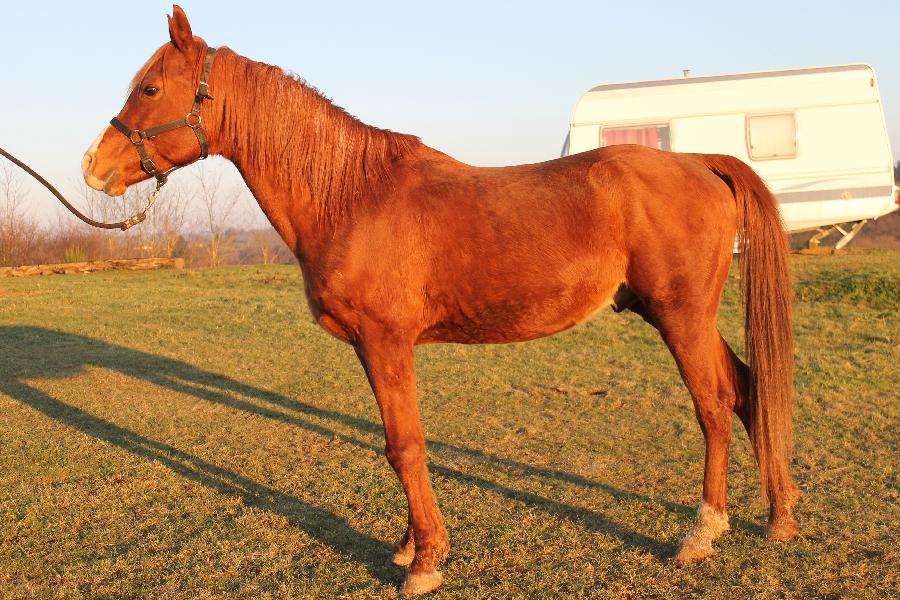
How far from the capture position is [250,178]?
374 centimetres

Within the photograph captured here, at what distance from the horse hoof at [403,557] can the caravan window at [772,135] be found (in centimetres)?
1365

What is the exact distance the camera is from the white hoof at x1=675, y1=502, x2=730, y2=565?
3.61 m

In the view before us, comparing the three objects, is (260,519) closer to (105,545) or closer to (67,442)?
(105,545)

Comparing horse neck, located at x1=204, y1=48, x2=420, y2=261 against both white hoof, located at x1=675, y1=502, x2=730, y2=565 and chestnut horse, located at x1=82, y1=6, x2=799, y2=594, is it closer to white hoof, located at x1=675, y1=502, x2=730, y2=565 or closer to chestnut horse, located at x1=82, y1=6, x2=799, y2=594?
chestnut horse, located at x1=82, y1=6, x2=799, y2=594

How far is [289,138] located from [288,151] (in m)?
0.07

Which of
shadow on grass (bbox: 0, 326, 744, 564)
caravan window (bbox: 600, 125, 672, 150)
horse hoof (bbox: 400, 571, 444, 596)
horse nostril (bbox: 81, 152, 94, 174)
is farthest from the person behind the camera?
caravan window (bbox: 600, 125, 672, 150)

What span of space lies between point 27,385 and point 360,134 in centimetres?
614

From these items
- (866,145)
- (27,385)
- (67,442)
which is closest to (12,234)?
(27,385)

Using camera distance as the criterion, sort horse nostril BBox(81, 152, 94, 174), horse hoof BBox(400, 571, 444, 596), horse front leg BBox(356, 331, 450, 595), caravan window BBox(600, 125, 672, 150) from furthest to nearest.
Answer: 1. caravan window BBox(600, 125, 672, 150)
2. horse nostril BBox(81, 152, 94, 174)
3. horse front leg BBox(356, 331, 450, 595)
4. horse hoof BBox(400, 571, 444, 596)

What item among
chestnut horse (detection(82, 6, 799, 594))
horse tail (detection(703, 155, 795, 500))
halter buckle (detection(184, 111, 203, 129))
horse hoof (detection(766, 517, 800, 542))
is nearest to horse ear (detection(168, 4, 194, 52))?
chestnut horse (detection(82, 6, 799, 594))

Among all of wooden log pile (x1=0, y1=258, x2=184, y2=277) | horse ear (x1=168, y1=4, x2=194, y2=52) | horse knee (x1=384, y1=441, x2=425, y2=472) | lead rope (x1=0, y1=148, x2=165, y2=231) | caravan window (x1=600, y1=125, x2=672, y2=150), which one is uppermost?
caravan window (x1=600, y1=125, x2=672, y2=150)

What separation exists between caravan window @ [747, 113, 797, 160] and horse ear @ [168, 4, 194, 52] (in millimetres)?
13667

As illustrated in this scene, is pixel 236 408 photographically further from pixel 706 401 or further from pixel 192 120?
pixel 706 401

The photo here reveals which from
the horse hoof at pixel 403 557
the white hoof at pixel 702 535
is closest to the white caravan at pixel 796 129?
the white hoof at pixel 702 535
